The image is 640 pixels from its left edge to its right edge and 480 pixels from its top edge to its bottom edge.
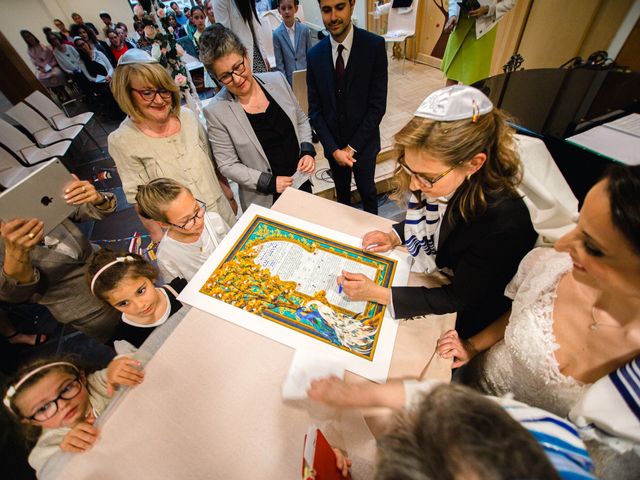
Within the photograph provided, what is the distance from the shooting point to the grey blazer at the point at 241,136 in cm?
150

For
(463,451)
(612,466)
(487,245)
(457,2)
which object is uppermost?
(457,2)

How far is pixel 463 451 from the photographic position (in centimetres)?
34

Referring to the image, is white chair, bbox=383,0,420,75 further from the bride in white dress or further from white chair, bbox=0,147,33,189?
white chair, bbox=0,147,33,189

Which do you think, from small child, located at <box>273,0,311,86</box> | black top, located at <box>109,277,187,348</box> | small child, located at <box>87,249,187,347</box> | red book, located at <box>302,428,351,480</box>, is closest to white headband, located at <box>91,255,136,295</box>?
small child, located at <box>87,249,187,347</box>

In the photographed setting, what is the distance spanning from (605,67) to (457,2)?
1.40 m

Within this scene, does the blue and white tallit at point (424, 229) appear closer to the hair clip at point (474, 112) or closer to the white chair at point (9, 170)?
the hair clip at point (474, 112)

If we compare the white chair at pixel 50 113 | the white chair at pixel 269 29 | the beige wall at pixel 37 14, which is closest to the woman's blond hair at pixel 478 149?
the white chair at pixel 269 29

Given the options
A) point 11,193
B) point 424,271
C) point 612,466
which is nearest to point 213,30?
point 11,193

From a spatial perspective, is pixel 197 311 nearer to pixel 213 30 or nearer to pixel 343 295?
pixel 343 295

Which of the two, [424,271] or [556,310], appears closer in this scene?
[556,310]

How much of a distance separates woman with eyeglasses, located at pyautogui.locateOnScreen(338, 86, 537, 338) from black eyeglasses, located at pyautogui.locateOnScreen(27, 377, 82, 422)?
88 cm

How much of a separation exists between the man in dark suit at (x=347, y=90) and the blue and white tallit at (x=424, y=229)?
1062mm

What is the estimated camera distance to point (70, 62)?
5.45 m

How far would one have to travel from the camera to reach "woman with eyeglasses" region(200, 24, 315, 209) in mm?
1347
